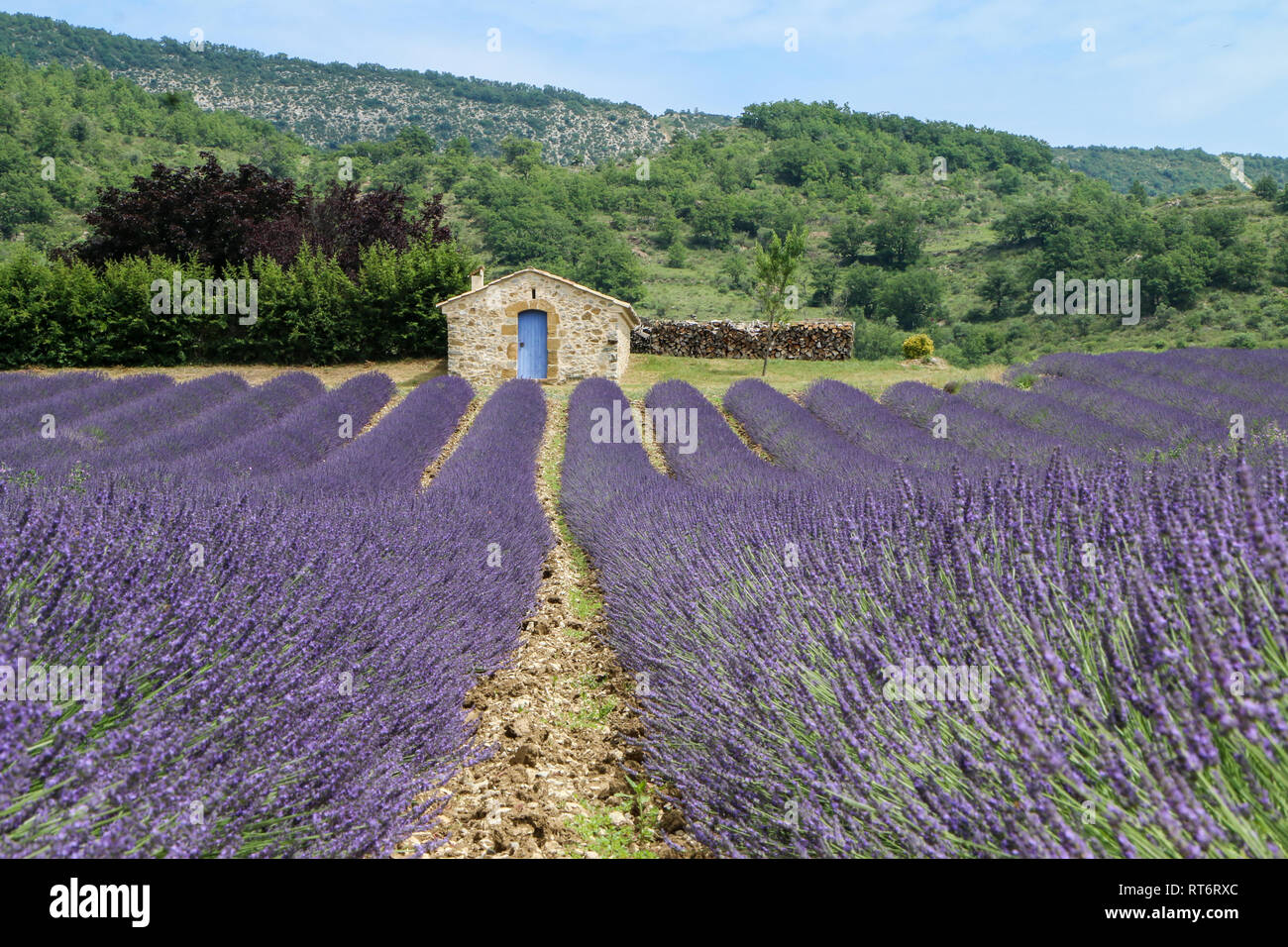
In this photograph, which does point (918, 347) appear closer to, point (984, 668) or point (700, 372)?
point (700, 372)

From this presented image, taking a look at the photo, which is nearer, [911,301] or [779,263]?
[779,263]

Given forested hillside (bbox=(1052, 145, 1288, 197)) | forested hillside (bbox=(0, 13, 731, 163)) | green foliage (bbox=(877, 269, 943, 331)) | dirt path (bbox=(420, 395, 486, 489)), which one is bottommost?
dirt path (bbox=(420, 395, 486, 489))

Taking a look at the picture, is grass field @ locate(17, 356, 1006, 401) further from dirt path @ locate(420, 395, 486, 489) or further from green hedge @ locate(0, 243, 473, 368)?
dirt path @ locate(420, 395, 486, 489)

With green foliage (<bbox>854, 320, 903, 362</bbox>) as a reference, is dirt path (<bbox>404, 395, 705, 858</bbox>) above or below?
below

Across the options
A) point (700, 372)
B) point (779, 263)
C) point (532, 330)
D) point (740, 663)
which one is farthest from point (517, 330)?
point (740, 663)

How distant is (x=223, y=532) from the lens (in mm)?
2775

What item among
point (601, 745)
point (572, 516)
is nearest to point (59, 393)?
point (572, 516)

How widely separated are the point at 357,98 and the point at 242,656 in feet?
319

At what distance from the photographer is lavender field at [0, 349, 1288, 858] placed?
4.44 ft

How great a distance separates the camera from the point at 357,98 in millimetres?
86312

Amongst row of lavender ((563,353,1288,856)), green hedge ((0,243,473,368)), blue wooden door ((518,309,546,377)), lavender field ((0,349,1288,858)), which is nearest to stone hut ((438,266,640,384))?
blue wooden door ((518,309,546,377))
